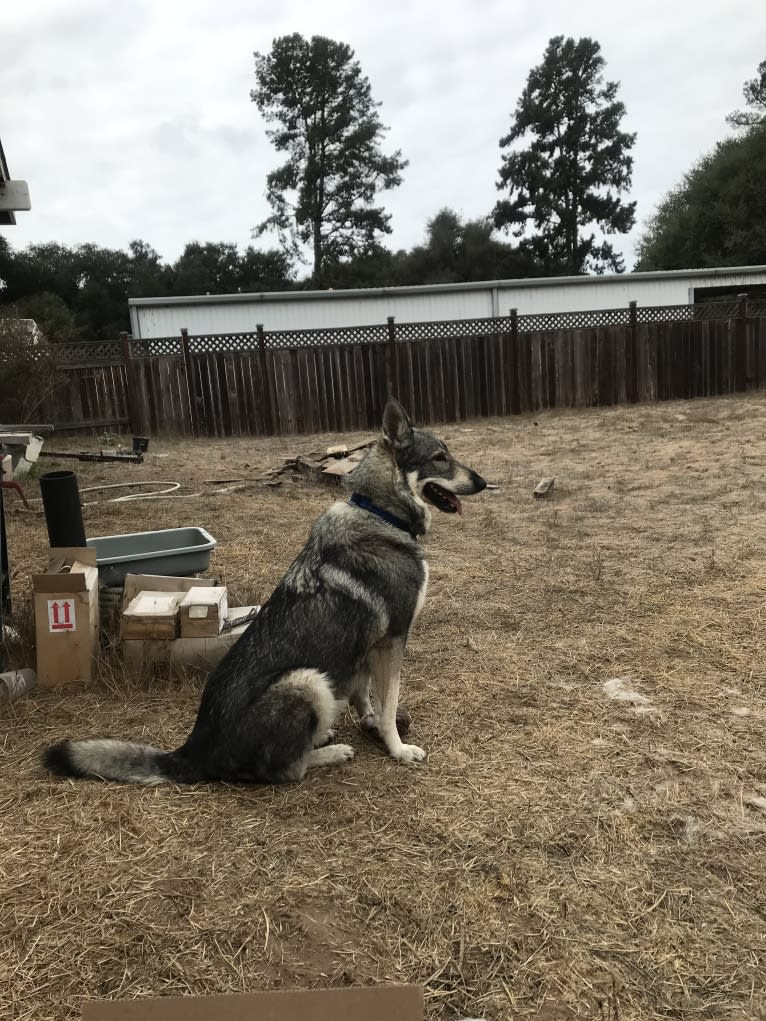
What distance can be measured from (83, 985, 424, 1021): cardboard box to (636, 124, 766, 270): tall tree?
32660mm

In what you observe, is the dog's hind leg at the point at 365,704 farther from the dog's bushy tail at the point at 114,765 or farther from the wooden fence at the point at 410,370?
the wooden fence at the point at 410,370

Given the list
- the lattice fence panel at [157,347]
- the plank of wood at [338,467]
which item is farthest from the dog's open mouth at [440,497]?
the lattice fence panel at [157,347]

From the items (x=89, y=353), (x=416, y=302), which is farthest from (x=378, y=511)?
(x=416, y=302)

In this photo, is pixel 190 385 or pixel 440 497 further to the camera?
pixel 190 385

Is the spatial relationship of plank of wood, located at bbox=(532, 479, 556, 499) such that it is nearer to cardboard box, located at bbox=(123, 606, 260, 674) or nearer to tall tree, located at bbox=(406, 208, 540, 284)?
cardboard box, located at bbox=(123, 606, 260, 674)

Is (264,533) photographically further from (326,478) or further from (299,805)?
(299,805)

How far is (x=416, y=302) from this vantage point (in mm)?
19438

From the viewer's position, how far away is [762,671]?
329cm

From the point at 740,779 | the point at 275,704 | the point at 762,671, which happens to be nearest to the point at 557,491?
the point at 762,671

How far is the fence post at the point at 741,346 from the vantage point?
566 inches

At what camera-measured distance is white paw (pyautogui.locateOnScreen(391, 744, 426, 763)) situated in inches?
105

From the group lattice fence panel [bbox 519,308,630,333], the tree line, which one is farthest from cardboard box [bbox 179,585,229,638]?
the tree line

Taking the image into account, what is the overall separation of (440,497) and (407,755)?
1.05 m

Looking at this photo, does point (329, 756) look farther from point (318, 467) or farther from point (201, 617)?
point (318, 467)
